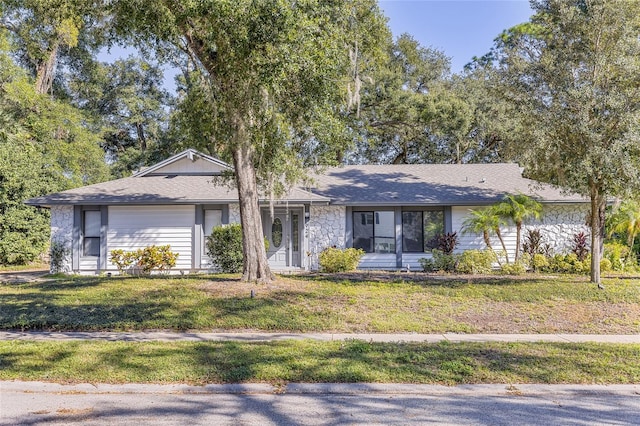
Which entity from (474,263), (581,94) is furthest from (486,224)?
(581,94)

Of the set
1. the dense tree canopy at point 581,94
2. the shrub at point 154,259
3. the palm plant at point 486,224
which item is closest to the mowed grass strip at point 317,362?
the dense tree canopy at point 581,94

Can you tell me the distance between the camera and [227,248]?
48.9 ft

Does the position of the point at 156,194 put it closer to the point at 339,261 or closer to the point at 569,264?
the point at 339,261

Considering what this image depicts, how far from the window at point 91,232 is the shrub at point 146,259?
132 centimetres

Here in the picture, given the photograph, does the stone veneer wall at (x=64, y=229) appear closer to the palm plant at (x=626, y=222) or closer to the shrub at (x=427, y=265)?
the shrub at (x=427, y=265)

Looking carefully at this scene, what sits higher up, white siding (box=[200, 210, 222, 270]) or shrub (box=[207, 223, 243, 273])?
white siding (box=[200, 210, 222, 270])

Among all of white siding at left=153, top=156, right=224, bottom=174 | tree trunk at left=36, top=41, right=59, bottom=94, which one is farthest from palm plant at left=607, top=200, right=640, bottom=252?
tree trunk at left=36, top=41, right=59, bottom=94

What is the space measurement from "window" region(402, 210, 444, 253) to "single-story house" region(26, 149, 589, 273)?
4cm

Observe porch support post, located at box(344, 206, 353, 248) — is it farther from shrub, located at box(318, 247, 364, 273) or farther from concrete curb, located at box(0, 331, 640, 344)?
concrete curb, located at box(0, 331, 640, 344)

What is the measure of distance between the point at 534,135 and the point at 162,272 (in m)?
12.0

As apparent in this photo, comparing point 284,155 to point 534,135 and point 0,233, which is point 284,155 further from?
point 0,233

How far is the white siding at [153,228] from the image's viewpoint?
16312 millimetres

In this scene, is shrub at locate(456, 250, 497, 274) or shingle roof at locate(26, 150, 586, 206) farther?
shingle roof at locate(26, 150, 586, 206)

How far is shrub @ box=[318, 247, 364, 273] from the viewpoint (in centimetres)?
1462
